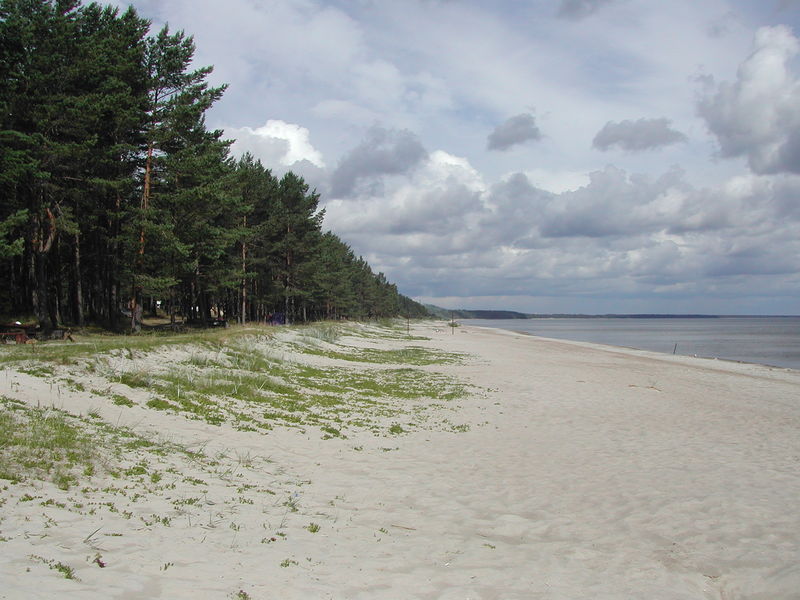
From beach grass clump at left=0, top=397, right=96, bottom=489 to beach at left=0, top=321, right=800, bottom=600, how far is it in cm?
21

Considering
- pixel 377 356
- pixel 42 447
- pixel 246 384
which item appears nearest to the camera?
pixel 42 447

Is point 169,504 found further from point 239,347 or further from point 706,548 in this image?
point 239,347

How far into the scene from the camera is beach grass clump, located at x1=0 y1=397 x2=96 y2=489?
266 inches

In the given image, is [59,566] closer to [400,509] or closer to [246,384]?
[400,509]

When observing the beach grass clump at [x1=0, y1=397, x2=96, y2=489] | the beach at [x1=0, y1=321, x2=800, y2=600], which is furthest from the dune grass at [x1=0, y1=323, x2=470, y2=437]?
the beach grass clump at [x1=0, y1=397, x2=96, y2=489]

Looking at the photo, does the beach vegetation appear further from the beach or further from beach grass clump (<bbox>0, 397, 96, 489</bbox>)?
beach grass clump (<bbox>0, 397, 96, 489</bbox>)

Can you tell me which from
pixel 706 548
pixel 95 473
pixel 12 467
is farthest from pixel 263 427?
pixel 706 548

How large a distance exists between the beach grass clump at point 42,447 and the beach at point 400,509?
0.21 metres

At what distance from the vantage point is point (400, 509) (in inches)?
320

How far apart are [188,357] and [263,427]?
7490mm

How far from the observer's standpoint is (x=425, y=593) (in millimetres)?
5441

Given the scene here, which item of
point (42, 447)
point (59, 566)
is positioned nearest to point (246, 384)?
point (42, 447)

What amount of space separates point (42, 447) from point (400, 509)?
17.8 ft

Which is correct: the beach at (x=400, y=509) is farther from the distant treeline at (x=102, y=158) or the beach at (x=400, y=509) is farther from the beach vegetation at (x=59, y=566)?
the distant treeline at (x=102, y=158)
